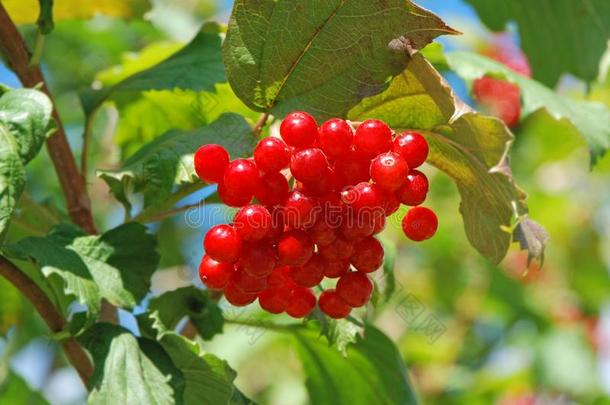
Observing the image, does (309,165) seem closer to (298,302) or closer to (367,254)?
(367,254)

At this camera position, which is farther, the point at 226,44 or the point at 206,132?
the point at 206,132

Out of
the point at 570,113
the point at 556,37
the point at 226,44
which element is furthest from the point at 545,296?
the point at 226,44

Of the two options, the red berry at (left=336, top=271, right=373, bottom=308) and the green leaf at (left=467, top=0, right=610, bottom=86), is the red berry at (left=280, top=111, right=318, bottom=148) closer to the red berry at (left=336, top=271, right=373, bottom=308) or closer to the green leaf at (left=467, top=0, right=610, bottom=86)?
the red berry at (left=336, top=271, right=373, bottom=308)

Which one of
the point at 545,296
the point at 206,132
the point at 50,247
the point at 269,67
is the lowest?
the point at 545,296

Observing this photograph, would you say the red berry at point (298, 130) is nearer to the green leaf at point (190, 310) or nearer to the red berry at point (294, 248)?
the red berry at point (294, 248)

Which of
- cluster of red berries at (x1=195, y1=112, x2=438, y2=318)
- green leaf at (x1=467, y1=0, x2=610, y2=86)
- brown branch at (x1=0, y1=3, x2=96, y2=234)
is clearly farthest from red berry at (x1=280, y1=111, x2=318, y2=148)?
green leaf at (x1=467, y1=0, x2=610, y2=86)

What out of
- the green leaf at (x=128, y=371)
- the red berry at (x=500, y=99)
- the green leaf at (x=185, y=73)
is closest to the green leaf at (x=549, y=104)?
the green leaf at (x=185, y=73)

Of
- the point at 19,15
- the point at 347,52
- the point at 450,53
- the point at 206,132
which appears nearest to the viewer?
the point at 347,52

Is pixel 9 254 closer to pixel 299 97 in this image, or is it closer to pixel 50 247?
pixel 50 247
